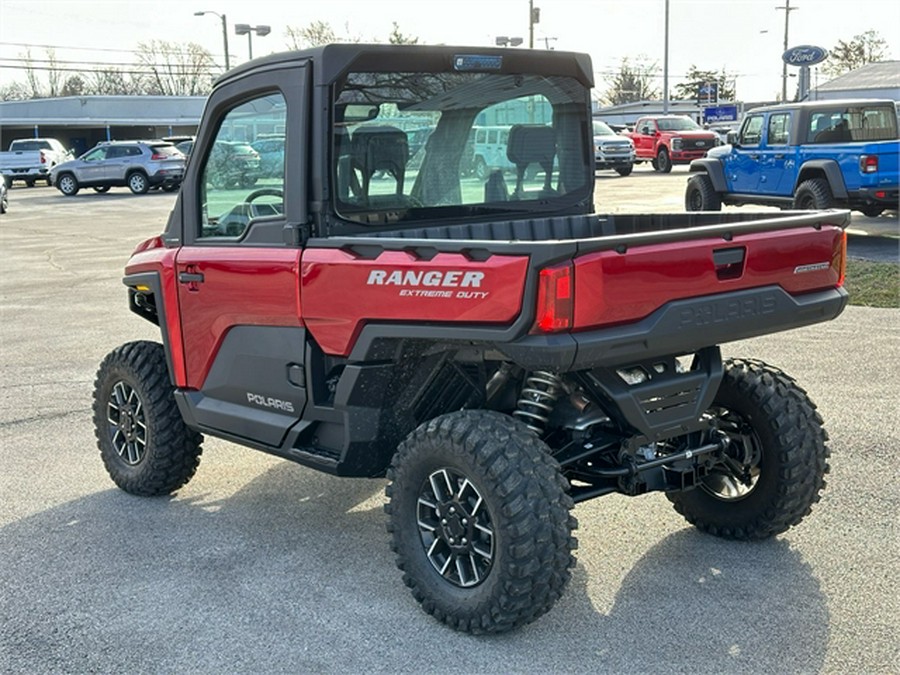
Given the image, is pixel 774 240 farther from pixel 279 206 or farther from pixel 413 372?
pixel 279 206

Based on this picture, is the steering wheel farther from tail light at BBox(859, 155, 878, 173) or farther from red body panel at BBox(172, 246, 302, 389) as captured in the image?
tail light at BBox(859, 155, 878, 173)

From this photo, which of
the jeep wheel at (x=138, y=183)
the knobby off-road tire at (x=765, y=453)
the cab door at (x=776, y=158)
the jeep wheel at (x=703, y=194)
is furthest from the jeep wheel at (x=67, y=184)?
the knobby off-road tire at (x=765, y=453)

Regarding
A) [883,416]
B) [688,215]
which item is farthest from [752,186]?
[688,215]

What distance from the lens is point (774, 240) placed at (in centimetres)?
427

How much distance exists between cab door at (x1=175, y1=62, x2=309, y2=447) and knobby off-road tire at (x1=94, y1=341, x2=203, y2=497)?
0.34 metres

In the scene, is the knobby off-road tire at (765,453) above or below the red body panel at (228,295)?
below

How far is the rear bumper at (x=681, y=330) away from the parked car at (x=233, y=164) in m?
1.69

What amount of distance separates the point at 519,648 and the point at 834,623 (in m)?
1.18

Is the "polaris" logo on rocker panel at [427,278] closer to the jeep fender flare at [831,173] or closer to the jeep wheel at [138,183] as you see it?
the jeep fender flare at [831,173]

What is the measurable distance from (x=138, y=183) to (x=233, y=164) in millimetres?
32000

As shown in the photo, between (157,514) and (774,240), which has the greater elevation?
(774,240)

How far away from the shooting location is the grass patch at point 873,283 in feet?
37.0

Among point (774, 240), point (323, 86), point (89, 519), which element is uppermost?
point (323, 86)

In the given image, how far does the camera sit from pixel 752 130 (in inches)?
712
